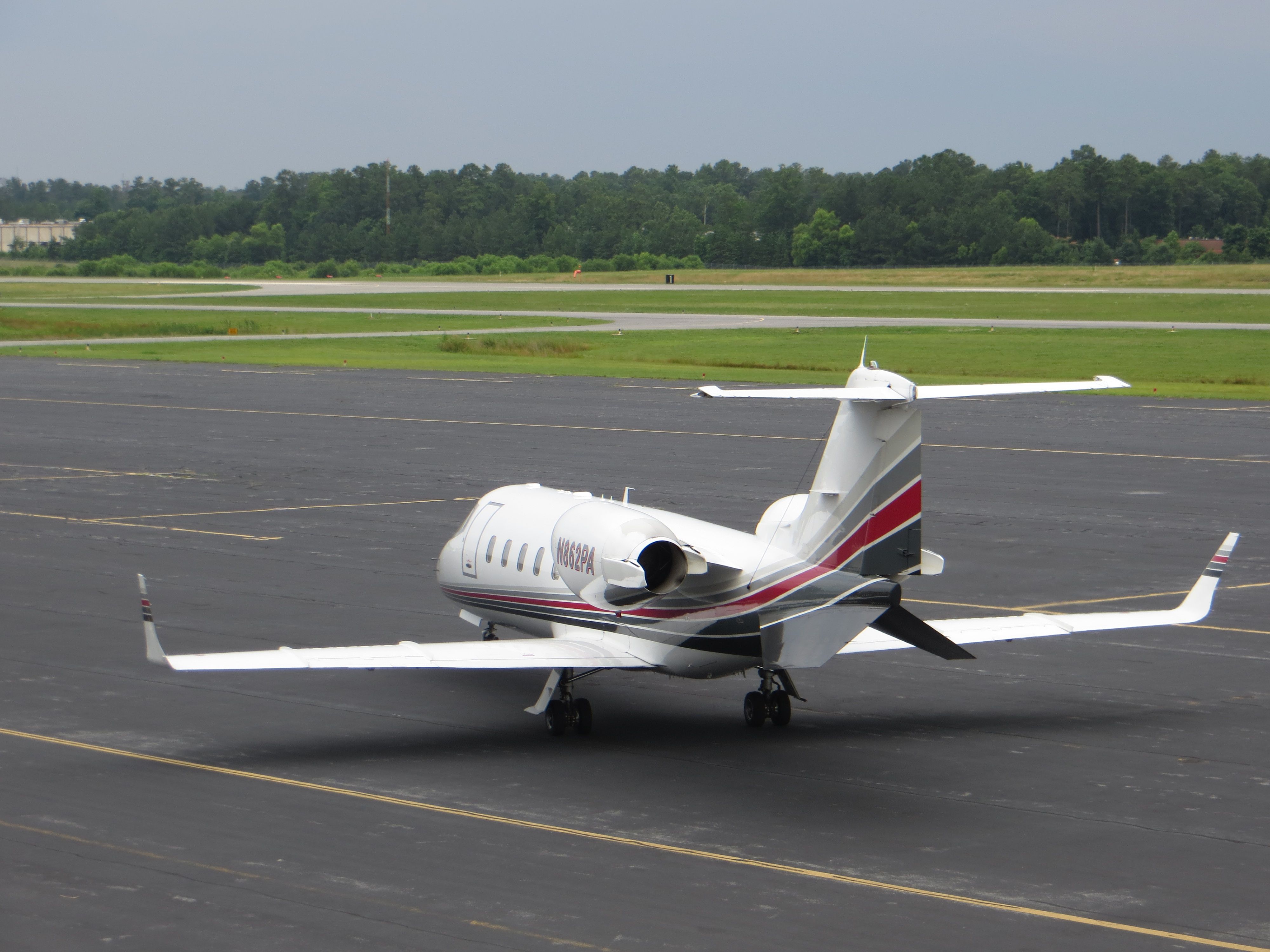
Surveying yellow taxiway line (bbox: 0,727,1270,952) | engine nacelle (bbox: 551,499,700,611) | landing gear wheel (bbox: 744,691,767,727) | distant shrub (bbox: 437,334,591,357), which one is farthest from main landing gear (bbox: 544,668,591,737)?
distant shrub (bbox: 437,334,591,357)

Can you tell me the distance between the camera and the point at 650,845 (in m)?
14.8

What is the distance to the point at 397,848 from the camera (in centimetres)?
1468

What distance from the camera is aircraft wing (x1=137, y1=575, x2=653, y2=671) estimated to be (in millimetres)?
16750

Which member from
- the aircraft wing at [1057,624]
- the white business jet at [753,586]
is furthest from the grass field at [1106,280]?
the white business jet at [753,586]

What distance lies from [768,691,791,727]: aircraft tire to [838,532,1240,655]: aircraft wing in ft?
3.03

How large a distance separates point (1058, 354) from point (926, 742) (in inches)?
2716

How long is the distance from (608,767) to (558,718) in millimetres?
1343

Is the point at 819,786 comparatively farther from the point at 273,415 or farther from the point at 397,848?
the point at 273,415

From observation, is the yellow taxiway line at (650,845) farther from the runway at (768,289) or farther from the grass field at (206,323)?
the runway at (768,289)

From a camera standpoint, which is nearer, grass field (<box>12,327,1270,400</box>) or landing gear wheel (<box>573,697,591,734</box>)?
landing gear wheel (<box>573,697,591,734</box>)

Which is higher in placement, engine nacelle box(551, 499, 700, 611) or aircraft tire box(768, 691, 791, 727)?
engine nacelle box(551, 499, 700, 611)

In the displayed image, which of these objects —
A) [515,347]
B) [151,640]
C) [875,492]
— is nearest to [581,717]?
[875,492]

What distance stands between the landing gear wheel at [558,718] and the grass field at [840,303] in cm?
10288

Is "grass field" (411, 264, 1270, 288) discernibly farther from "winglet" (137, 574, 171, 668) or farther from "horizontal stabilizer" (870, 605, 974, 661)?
"winglet" (137, 574, 171, 668)
